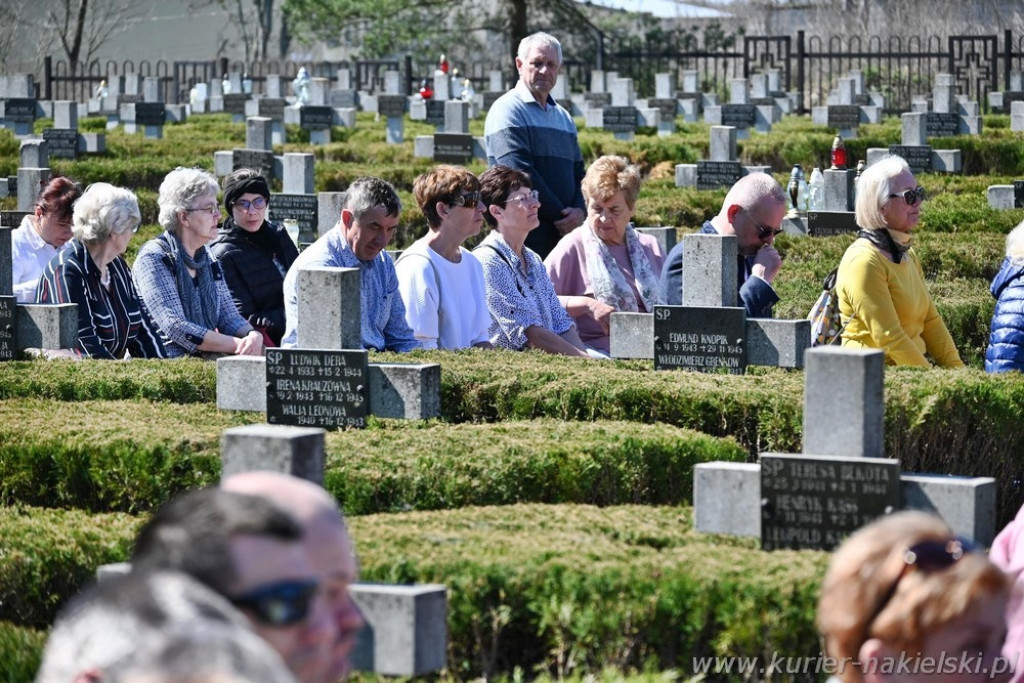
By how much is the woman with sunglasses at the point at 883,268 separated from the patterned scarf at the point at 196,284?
302 centimetres

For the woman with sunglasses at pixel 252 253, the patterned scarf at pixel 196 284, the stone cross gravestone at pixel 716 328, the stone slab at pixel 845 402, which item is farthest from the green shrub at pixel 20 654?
the woman with sunglasses at pixel 252 253

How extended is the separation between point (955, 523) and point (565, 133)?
5.77 metres

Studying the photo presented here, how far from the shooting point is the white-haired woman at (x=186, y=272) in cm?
831

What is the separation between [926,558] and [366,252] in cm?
512

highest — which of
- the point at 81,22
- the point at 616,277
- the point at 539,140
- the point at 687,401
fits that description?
the point at 81,22

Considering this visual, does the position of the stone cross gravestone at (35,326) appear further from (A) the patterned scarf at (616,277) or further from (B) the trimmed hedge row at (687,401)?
(A) the patterned scarf at (616,277)

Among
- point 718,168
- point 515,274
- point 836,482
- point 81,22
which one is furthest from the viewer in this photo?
point 81,22

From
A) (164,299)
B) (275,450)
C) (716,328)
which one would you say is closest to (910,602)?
(275,450)

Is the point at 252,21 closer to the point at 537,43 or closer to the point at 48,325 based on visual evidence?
the point at 537,43

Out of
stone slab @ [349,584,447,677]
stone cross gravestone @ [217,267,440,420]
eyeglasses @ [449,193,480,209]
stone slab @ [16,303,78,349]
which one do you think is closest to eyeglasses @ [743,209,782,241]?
eyeglasses @ [449,193,480,209]

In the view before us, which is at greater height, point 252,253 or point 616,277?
point 252,253

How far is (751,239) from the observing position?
823cm

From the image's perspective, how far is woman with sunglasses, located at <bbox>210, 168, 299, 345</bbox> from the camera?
30.2ft

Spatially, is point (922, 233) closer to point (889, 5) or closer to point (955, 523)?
point (955, 523)
